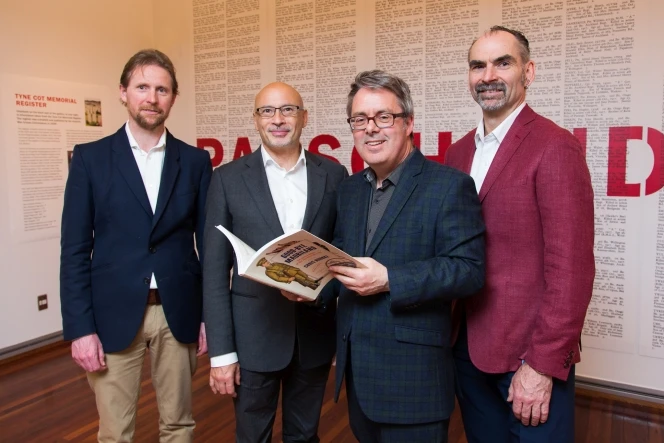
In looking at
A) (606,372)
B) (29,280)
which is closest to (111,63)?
(29,280)

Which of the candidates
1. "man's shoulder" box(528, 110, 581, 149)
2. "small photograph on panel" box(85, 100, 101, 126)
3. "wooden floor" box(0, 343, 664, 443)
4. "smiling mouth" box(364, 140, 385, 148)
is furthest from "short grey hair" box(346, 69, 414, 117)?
"small photograph on panel" box(85, 100, 101, 126)

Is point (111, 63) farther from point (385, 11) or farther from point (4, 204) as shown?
point (385, 11)

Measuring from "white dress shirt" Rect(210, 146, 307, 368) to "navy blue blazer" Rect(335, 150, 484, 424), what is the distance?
44cm

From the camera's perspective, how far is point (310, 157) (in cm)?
188

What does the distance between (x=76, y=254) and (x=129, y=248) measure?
0.19 metres

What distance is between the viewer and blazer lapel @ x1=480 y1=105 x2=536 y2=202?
1.49 metres

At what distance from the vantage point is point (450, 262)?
1352 mm

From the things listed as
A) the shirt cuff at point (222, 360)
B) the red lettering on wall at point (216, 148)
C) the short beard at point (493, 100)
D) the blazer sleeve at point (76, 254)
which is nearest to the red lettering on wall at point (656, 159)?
the short beard at point (493, 100)

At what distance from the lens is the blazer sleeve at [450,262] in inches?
52.2

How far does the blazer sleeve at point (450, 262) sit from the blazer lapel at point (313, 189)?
1.54 feet

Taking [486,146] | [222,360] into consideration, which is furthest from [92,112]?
[486,146]

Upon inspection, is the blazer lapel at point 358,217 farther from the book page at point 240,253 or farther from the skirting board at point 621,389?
the skirting board at point 621,389

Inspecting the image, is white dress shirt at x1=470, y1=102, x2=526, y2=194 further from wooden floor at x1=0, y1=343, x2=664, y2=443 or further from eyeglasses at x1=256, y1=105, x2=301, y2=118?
wooden floor at x1=0, y1=343, x2=664, y2=443

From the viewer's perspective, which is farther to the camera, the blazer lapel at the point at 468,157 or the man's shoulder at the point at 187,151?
the man's shoulder at the point at 187,151
